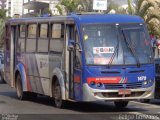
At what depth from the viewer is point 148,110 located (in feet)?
58.1

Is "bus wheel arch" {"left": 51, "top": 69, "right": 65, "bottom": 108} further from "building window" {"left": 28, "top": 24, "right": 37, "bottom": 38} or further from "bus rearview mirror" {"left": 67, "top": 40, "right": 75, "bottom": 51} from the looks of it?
"building window" {"left": 28, "top": 24, "right": 37, "bottom": 38}

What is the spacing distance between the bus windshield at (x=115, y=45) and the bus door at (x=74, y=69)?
365 mm

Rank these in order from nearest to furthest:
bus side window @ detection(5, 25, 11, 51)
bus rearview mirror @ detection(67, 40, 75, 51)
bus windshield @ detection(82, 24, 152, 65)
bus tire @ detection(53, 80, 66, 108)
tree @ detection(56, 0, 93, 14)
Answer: bus windshield @ detection(82, 24, 152, 65)
bus rearview mirror @ detection(67, 40, 75, 51)
bus tire @ detection(53, 80, 66, 108)
bus side window @ detection(5, 25, 11, 51)
tree @ detection(56, 0, 93, 14)

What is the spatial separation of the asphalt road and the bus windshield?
4.76 ft

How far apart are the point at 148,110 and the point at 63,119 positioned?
12.7 feet

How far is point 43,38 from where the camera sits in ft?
63.9

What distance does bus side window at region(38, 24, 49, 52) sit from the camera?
757 inches

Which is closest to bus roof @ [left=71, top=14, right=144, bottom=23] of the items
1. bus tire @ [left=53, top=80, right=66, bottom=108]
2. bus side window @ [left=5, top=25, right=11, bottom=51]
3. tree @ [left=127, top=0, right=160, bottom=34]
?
bus tire @ [left=53, top=80, right=66, bottom=108]

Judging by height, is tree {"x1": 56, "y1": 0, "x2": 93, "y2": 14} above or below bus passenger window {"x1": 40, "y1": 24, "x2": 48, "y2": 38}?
below

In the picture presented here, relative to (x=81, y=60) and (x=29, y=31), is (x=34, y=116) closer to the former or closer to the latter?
(x=81, y=60)

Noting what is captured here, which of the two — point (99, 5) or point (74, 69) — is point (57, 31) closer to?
point (74, 69)

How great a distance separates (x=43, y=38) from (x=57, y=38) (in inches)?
51.9

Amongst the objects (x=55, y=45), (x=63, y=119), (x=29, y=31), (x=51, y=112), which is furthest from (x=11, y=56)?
(x=63, y=119)

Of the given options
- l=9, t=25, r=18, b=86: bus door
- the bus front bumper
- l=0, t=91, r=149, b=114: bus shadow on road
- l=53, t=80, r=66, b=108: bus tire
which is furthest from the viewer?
l=9, t=25, r=18, b=86: bus door
